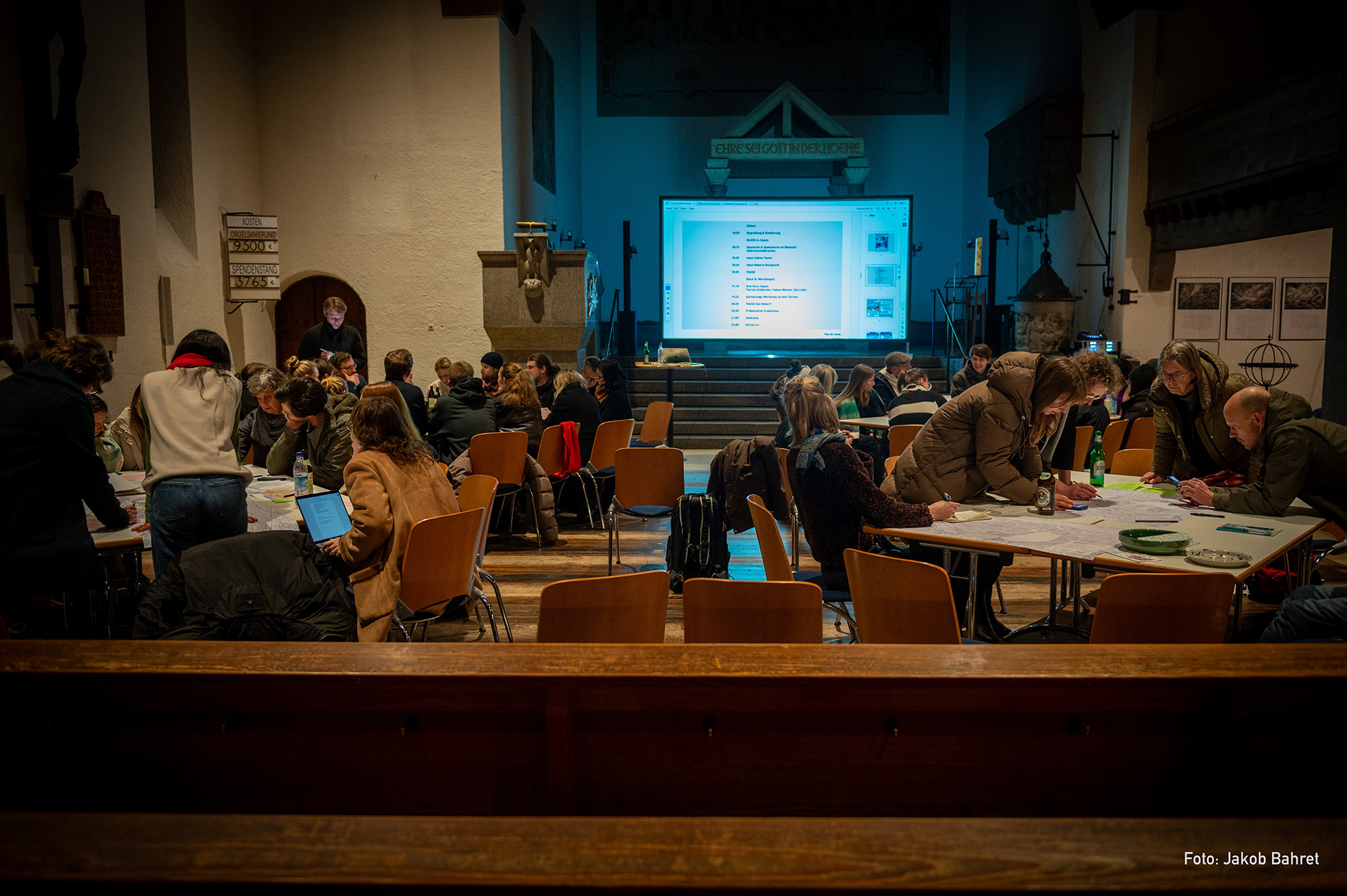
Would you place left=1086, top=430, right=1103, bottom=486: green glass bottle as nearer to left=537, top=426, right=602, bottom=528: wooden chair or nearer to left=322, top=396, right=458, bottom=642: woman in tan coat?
left=322, top=396, right=458, bottom=642: woman in tan coat

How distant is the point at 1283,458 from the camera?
142 inches

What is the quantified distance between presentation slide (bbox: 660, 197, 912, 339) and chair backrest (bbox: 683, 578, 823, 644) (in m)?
11.8

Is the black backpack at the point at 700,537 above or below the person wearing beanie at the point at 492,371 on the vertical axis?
below

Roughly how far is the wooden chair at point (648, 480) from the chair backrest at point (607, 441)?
121cm

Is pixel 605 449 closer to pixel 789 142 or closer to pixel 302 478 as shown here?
pixel 302 478

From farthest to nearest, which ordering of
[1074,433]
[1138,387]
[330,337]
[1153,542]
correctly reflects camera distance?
1. [330,337]
2. [1138,387]
3. [1074,433]
4. [1153,542]

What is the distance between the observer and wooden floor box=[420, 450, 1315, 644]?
467cm

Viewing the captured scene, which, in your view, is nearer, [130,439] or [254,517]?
[254,517]

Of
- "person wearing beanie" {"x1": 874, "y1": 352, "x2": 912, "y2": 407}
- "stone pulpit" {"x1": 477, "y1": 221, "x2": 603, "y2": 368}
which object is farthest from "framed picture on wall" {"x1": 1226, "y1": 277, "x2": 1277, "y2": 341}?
"stone pulpit" {"x1": 477, "y1": 221, "x2": 603, "y2": 368}

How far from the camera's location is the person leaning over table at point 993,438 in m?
3.56

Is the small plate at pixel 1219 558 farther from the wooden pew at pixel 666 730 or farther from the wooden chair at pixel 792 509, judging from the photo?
the wooden chair at pixel 792 509

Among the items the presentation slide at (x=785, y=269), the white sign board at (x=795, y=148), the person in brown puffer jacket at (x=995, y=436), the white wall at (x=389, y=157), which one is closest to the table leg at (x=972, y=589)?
the person in brown puffer jacket at (x=995, y=436)

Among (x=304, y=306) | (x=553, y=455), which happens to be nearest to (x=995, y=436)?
(x=553, y=455)

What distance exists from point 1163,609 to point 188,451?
337 centimetres
